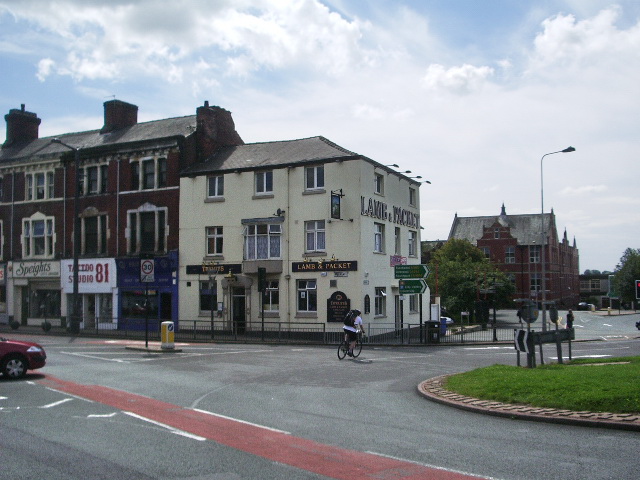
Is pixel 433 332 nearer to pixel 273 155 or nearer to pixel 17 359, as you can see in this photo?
pixel 273 155

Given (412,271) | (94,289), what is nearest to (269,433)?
(412,271)

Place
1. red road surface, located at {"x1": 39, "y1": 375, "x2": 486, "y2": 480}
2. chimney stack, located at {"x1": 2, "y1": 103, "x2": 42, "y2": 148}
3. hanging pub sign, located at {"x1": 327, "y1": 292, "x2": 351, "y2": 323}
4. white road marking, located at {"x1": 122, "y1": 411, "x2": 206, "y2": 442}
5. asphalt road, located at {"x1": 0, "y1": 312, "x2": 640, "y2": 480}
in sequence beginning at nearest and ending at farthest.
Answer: red road surface, located at {"x1": 39, "y1": 375, "x2": 486, "y2": 480}
asphalt road, located at {"x1": 0, "y1": 312, "x2": 640, "y2": 480}
white road marking, located at {"x1": 122, "y1": 411, "x2": 206, "y2": 442}
hanging pub sign, located at {"x1": 327, "y1": 292, "x2": 351, "y2": 323}
chimney stack, located at {"x1": 2, "y1": 103, "x2": 42, "y2": 148}

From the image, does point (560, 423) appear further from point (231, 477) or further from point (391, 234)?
point (391, 234)

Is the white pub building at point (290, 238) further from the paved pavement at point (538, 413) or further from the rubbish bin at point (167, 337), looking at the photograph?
the paved pavement at point (538, 413)

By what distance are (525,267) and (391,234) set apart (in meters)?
60.7

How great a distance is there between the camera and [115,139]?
42781 mm

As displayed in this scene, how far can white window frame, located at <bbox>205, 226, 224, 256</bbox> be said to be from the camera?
122 ft

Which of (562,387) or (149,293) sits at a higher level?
(149,293)

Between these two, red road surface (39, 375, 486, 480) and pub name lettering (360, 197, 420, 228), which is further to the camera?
pub name lettering (360, 197, 420, 228)

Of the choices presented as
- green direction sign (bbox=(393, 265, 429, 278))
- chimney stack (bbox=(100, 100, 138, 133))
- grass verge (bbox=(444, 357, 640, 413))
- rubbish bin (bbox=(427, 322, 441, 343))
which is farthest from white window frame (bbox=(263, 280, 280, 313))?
grass verge (bbox=(444, 357, 640, 413))

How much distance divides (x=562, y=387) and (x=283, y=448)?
621 cm

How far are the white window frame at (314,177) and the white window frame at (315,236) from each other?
184 centimetres

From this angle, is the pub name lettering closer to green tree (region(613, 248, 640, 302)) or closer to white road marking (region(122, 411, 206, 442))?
white road marking (region(122, 411, 206, 442))

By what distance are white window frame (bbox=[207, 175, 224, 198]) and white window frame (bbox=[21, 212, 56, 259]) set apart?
1283 centimetres
